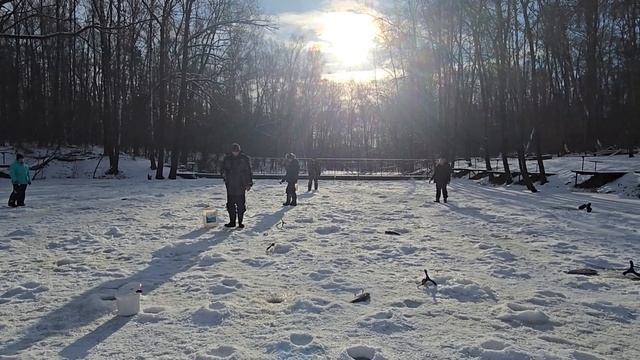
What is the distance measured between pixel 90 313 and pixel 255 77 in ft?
208

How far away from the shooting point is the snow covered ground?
188 inches

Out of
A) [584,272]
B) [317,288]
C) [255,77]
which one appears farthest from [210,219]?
[255,77]

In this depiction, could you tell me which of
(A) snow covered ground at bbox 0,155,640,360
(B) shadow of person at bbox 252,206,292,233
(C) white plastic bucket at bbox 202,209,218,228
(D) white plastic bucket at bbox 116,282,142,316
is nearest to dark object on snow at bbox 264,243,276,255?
(A) snow covered ground at bbox 0,155,640,360

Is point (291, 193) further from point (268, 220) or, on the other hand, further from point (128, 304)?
point (128, 304)

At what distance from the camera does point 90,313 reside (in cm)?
560

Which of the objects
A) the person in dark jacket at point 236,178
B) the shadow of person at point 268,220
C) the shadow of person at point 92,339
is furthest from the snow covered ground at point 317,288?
the person in dark jacket at point 236,178

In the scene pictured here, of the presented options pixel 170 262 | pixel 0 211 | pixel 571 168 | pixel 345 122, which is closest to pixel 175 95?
pixel 0 211

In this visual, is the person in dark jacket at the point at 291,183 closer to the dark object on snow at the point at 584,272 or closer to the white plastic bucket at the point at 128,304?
the dark object on snow at the point at 584,272

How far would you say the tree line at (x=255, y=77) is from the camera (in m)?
28.9

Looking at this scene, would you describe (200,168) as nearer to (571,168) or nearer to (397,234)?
(571,168)

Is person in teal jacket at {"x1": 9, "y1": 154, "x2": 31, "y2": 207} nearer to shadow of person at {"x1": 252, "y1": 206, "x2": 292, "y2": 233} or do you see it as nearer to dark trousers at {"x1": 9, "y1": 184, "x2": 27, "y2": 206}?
dark trousers at {"x1": 9, "y1": 184, "x2": 27, "y2": 206}

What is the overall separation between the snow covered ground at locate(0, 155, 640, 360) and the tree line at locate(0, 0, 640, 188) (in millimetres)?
16330

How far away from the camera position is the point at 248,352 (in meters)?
4.58

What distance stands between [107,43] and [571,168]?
30.0 metres
